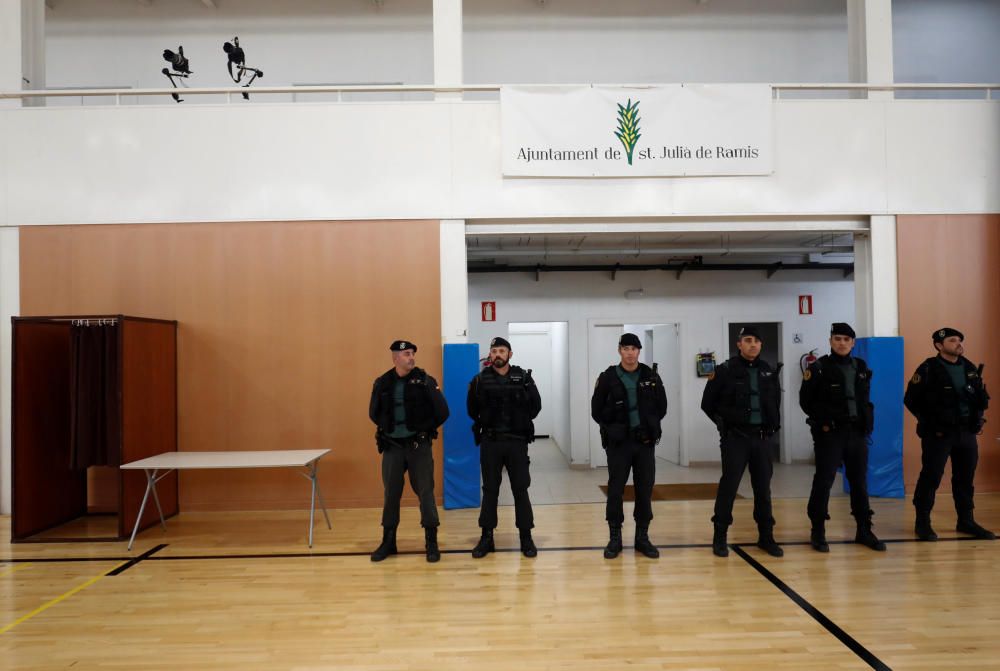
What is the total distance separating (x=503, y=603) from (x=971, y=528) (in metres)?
4.15

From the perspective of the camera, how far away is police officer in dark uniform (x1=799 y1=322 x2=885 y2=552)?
192 inches

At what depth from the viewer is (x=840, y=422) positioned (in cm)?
489

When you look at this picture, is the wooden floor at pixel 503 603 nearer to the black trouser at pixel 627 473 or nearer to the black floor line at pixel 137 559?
the black floor line at pixel 137 559

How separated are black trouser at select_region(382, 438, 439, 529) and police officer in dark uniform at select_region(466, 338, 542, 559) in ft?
1.42

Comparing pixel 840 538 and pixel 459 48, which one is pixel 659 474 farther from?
pixel 459 48

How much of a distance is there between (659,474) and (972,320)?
4.16 metres

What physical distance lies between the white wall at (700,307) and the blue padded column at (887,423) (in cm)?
324

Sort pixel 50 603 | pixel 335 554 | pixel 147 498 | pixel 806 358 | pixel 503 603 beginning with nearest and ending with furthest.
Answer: pixel 503 603
pixel 50 603
pixel 335 554
pixel 147 498
pixel 806 358

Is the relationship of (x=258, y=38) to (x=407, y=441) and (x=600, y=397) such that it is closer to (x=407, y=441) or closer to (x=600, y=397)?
(x=407, y=441)

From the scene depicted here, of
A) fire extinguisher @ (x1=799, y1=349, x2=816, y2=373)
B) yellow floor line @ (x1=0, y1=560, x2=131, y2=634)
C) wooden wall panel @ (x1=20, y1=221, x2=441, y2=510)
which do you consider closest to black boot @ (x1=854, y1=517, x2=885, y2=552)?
wooden wall panel @ (x1=20, y1=221, x2=441, y2=510)

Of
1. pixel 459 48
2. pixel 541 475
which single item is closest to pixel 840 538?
pixel 541 475

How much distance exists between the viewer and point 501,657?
325cm

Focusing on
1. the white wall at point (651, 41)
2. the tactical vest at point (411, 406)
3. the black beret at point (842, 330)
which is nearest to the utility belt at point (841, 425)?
the black beret at point (842, 330)

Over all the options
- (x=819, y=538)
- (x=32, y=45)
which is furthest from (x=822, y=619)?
(x=32, y=45)
